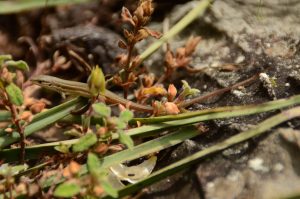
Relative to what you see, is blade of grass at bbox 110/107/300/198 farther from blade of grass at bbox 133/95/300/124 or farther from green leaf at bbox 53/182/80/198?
green leaf at bbox 53/182/80/198

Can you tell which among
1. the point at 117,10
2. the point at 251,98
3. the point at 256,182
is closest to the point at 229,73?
the point at 251,98

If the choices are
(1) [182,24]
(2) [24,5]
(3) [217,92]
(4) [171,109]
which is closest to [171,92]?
(4) [171,109]

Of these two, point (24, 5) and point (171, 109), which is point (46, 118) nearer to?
point (171, 109)

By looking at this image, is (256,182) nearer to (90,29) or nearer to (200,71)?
(200,71)

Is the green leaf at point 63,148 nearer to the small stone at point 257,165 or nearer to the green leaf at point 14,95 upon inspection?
the green leaf at point 14,95

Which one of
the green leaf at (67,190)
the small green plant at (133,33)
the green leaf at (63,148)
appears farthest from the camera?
the small green plant at (133,33)

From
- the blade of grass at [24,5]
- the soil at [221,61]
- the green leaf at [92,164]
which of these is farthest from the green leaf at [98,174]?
the blade of grass at [24,5]
